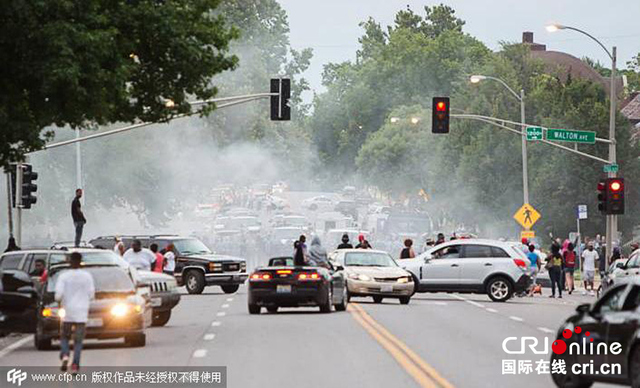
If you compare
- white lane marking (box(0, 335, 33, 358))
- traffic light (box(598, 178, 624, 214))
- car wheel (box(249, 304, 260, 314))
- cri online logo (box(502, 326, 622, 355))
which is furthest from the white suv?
cri online logo (box(502, 326, 622, 355))

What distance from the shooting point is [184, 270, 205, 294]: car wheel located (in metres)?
43.9

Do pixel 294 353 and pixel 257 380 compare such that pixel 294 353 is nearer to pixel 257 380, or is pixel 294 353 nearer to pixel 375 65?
pixel 257 380

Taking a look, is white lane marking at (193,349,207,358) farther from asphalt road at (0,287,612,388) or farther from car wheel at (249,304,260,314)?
car wheel at (249,304,260,314)

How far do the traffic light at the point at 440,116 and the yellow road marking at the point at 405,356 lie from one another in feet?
68.2

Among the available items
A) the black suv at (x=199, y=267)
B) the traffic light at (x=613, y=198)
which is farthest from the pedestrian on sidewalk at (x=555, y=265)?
the black suv at (x=199, y=267)

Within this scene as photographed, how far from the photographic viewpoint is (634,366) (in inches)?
580

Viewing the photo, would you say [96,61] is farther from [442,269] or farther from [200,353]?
[442,269]

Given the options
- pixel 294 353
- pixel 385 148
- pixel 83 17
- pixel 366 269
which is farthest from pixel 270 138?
pixel 294 353

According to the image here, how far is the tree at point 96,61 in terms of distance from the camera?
28547mm

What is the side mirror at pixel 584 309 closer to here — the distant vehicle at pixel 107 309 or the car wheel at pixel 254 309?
the distant vehicle at pixel 107 309

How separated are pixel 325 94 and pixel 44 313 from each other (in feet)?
477

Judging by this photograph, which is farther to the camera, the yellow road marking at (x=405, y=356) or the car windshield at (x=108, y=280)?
the car windshield at (x=108, y=280)

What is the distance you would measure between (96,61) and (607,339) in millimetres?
16129

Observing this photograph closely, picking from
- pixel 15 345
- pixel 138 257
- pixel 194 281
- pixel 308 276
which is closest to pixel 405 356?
pixel 15 345
